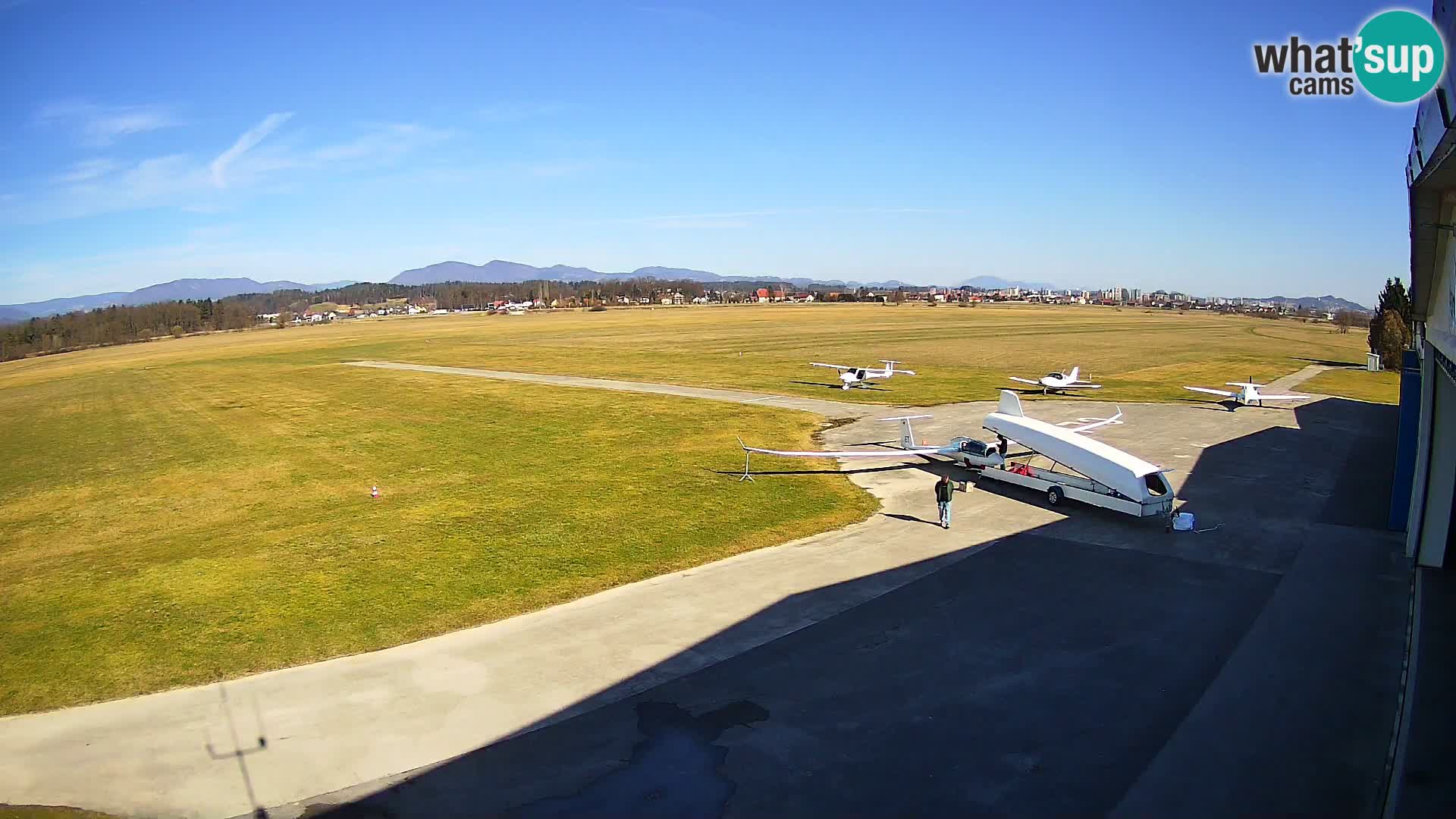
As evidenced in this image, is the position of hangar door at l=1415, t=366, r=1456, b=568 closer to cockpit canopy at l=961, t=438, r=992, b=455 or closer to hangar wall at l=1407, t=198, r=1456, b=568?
hangar wall at l=1407, t=198, r=1456, b=568

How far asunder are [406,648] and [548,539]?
771 cm

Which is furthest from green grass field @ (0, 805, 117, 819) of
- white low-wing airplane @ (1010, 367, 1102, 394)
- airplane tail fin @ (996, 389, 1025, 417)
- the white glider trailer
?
white low-wing airplane @ (1010, 367, 1102, 394)

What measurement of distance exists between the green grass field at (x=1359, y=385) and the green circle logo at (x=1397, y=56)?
4697 centimetres

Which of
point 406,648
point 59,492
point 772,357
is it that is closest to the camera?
point 406,648

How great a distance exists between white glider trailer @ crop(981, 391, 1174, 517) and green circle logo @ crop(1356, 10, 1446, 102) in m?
13.1

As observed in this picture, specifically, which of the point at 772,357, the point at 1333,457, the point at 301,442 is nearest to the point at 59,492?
the point at 301,442

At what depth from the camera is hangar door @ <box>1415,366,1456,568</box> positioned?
19.3 metres

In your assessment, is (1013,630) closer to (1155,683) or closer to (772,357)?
(1155,683)

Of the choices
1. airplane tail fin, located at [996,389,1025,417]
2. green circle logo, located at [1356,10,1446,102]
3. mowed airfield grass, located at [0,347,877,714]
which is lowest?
mowed airfield grass, located at [0,347,877,714]

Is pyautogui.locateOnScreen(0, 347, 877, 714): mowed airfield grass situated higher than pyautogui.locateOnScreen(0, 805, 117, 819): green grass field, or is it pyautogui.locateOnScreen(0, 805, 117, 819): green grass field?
pyautogui.locateOnScreen(0, 347, 877, 714): mowed airfield grass

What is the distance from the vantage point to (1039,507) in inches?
1089

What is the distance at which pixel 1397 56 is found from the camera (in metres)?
13.7

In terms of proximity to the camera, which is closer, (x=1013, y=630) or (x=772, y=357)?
(x=1013, y=630)

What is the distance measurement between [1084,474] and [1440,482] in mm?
8754
